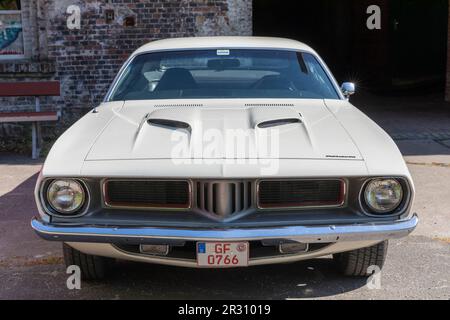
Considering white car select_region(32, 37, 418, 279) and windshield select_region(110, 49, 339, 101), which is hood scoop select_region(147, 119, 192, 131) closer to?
white car select_region(32, 37, 418, 279)

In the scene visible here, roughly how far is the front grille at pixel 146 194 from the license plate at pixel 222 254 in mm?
261

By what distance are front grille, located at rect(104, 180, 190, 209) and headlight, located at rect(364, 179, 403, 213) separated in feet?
3.27

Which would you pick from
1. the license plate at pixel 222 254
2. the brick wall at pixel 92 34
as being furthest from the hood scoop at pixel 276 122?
the brick wall at pixel 92 34

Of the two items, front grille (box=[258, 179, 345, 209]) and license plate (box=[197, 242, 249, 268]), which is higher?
front grille (box=[258, 179, 345, 209])

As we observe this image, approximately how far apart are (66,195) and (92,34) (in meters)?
5.92

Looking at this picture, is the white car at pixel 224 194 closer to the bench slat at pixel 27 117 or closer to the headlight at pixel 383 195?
the headlight at pixel 383 195

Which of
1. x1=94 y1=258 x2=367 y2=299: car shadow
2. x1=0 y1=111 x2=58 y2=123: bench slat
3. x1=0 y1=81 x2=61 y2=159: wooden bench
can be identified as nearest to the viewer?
x1=94 y1=258 x2=367 y2=299: car shadow

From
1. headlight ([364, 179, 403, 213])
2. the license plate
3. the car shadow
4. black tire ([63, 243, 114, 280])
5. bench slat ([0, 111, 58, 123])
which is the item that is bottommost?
the car shadow

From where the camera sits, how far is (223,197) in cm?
350

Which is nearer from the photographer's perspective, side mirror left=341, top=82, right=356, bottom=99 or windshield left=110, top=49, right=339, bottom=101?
windshield left=110, top=49, right=339, bottom=101

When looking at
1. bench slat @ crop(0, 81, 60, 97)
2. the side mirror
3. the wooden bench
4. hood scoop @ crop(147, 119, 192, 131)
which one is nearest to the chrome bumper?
hood scoop @ crop(147, 119, 192, 131)

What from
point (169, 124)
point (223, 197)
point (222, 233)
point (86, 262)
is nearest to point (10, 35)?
point (169, 124)

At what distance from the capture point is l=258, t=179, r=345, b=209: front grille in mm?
3570

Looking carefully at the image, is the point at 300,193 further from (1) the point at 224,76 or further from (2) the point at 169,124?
(1) the point at 224,76
